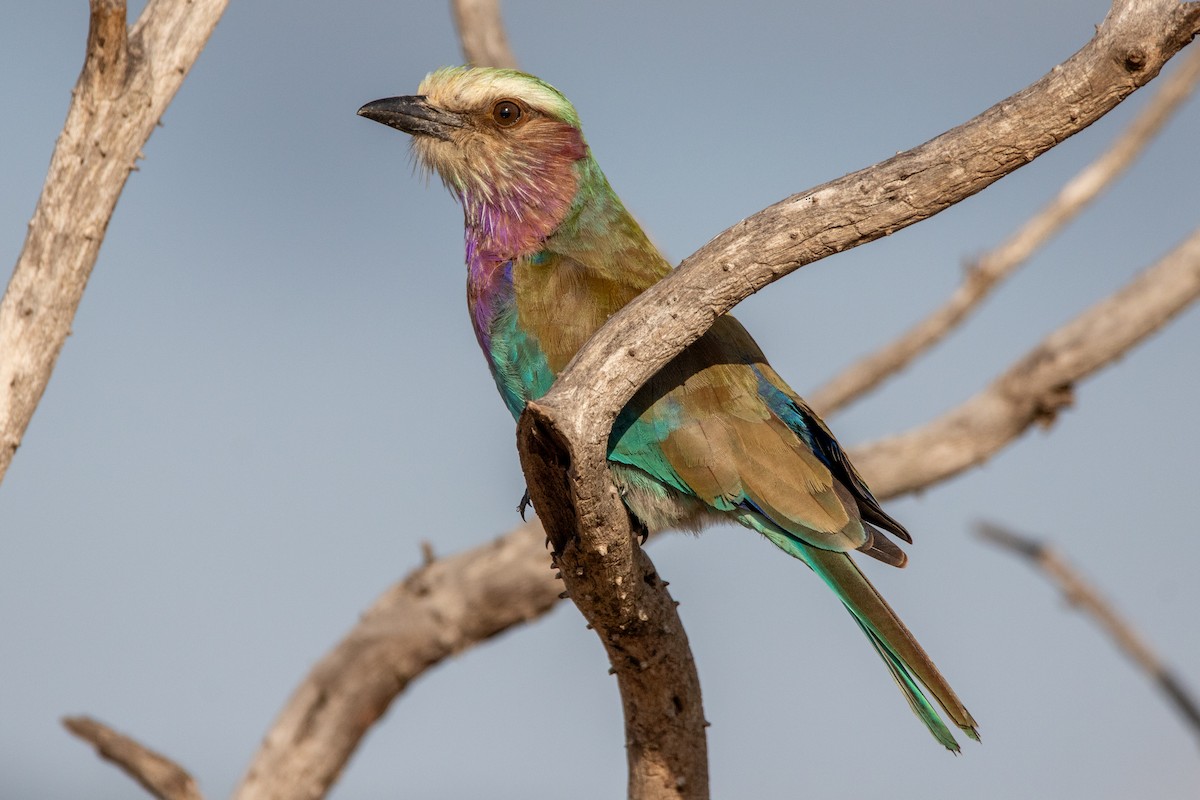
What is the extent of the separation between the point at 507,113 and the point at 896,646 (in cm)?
226

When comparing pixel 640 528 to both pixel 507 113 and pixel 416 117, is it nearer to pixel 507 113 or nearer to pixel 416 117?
pixel 507 113

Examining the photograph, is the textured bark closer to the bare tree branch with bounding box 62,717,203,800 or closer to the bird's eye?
the bare tree branch with bounding box 62,717,203,800

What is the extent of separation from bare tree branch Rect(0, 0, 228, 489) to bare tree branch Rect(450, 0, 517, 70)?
3.51 meters

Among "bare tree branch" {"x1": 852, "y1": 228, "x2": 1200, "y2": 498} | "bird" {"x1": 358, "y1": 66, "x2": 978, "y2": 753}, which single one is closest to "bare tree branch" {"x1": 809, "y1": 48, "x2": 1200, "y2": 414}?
"bare tree branch" {"x1": 852, "y1": 228, "x2": 1200, "y2": 498}

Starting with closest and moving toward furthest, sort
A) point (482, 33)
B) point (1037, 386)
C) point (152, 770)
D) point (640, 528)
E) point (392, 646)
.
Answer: point (640, 528)
point (152, 770)
point (392, 646)
point (1037, 386)
point (482, 33)

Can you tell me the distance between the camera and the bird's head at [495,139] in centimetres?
428

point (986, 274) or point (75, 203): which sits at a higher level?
point (986, 274)

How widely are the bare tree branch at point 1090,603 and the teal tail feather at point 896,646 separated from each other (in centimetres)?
354

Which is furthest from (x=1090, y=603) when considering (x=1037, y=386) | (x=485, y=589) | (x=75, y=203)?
(x=75, y=203)

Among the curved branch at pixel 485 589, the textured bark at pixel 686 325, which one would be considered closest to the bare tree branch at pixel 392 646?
the curved branch at pixel 485 589

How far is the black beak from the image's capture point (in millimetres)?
4434

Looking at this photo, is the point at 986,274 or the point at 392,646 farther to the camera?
the point at 986,274

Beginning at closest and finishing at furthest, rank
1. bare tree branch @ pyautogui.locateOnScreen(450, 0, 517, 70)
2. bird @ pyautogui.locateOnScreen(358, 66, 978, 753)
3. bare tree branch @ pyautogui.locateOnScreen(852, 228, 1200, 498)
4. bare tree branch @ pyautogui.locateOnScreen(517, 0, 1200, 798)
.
Answer: bare tree branch @ pyautogui.locateOnScreen(517, 0, 1200, 798) → bird @ pyautogui.locateOnScreen(358, 66, 978, 753) → bare tree branch @ pyautogui.locateOnScreen(852, 228, 1200, 498) → bare tree branch @ pyautogui.locateOnScreen(450, 0, 517, 70)

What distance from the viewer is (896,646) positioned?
3371 millimetres
